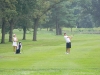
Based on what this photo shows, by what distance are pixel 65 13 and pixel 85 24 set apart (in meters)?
42.5

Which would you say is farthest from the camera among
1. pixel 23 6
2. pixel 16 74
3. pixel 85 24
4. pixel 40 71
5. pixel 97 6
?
pixel 85 24

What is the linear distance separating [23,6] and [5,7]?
619 centimetres

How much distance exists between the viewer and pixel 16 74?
18.1m

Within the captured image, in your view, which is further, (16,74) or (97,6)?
(97,6)

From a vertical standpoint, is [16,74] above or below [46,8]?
below

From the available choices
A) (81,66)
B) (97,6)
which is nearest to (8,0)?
(81,66)

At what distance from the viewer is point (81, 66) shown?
21.6 m

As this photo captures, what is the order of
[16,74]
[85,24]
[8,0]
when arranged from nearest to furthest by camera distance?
[16,74] → [8,0] → [85,24]

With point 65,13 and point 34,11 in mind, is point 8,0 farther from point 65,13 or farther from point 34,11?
point 65,13

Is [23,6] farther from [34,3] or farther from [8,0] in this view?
[8,0]

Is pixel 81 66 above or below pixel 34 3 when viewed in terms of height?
below

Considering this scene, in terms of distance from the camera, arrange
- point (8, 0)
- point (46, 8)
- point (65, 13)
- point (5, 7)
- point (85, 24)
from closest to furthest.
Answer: point (8, 0) < point (5, 7) < point (46, 8) < point (65, 13) < point (85, 24)

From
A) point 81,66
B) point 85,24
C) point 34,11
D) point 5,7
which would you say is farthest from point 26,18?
point 85,24

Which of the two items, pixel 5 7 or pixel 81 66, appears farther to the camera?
pixel 5 7
